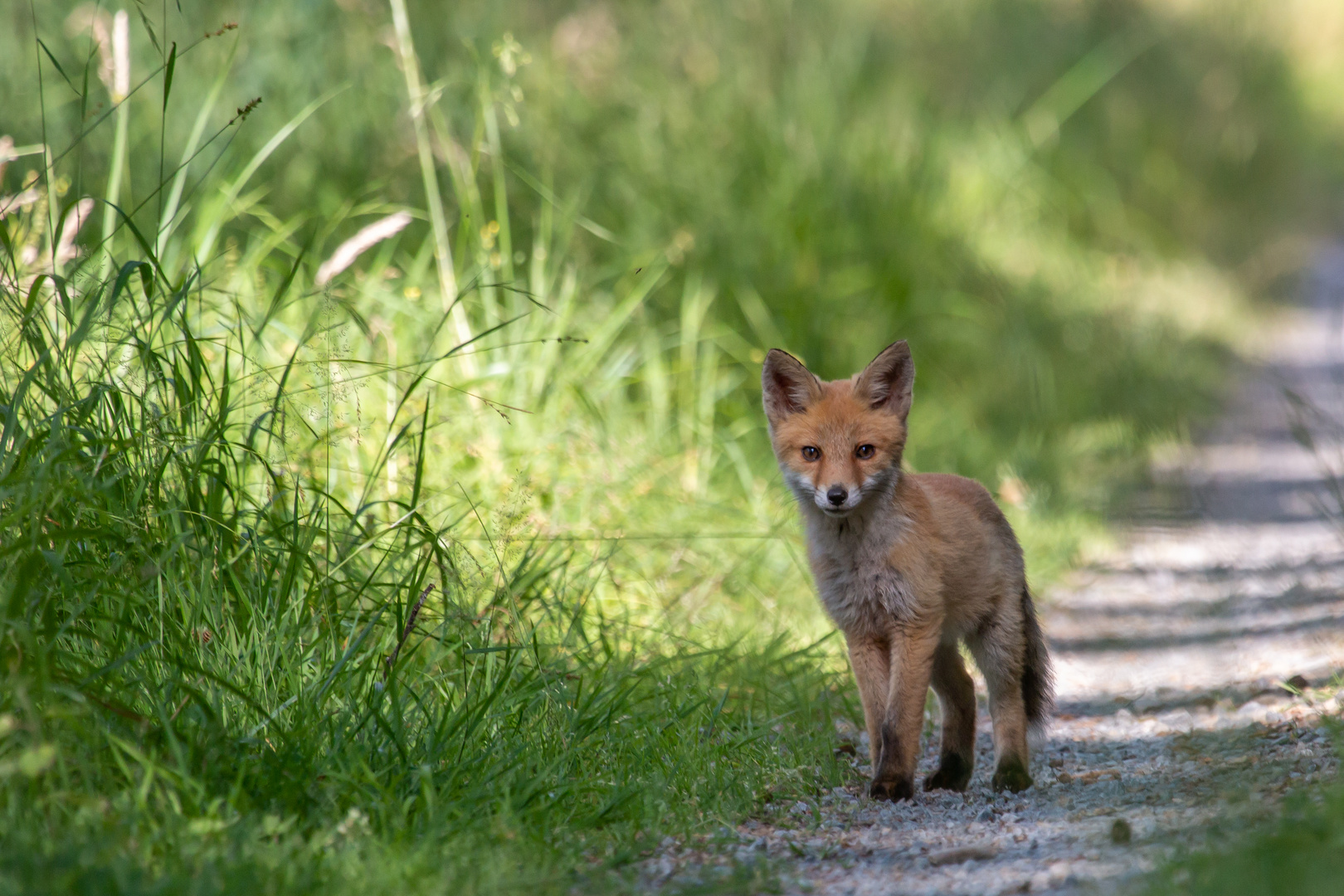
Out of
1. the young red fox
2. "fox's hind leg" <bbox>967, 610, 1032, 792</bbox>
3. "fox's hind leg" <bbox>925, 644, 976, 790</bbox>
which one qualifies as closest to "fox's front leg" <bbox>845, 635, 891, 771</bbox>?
the young red fox

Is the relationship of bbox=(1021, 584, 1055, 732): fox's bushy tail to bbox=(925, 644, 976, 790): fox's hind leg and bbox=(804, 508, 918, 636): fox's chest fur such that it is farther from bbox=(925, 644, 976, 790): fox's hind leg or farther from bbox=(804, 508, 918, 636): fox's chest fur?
bbox=(804, 508, 918, 636): fox's chest fur

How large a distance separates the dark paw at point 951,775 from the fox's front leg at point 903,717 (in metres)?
0.20

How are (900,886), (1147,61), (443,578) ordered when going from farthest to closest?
1. (1147,61)
2. (443,578)
3. (900,886)

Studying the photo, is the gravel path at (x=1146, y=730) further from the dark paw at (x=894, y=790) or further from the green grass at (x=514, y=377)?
the green grass at (x=514, y=377)

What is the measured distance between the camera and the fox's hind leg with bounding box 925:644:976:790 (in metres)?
3.63

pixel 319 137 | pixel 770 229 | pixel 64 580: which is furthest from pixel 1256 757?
pixel 319 137

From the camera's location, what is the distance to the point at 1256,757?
306 cm

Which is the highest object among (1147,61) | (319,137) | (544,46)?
(1147,61)

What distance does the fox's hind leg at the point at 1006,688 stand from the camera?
139 inches

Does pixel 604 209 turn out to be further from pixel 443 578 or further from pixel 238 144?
pixel 443 578

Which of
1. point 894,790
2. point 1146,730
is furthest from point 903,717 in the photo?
point 1146,730

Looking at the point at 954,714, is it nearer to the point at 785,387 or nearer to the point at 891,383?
the point at 891,383

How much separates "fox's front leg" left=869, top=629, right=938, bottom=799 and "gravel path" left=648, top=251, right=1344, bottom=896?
80 millimetres

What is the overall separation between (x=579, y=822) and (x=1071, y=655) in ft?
9.19
